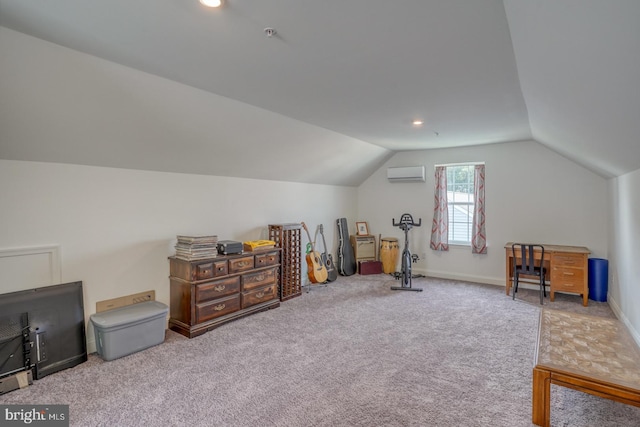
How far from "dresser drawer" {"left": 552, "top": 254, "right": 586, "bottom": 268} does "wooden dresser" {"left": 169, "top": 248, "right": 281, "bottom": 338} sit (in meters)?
4.04

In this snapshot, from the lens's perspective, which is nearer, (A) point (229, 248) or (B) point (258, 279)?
(A) point (229, 248)

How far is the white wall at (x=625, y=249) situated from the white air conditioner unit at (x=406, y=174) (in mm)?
2714

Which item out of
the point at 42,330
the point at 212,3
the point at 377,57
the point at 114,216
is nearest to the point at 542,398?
the point at 377,57

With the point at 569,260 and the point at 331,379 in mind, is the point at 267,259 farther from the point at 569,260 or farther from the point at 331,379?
the point at 569,260

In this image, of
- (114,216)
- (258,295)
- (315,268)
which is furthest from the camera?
(315,268)

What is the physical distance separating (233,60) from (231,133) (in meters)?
1.41

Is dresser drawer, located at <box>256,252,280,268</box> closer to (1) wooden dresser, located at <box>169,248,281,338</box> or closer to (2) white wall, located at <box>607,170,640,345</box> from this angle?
(1) wooden dresser, located at <box>169,248,281,338</box>

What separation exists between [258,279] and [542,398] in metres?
3.09

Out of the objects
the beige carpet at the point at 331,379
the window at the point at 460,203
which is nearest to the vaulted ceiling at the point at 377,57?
the beige carpet at the point at 331,379

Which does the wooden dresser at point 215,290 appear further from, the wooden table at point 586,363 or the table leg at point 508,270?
the table leg at point 508,270

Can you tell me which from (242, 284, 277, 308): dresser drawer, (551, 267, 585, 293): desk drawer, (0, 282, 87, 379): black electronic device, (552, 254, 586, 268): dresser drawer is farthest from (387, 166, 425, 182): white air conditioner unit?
(0, 282, 87, 379): black electronic device

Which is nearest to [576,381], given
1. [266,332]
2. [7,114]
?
[266,332]

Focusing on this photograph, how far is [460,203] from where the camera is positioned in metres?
6.05

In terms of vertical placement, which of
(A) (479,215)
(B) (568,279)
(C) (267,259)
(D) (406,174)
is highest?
(D) (406,174)
